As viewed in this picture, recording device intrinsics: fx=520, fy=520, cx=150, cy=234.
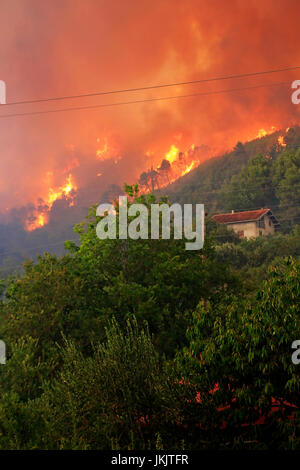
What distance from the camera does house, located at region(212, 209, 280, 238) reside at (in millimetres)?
103000

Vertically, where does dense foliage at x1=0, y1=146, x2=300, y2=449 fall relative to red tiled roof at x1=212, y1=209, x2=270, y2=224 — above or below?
below

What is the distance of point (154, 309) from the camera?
106 ft

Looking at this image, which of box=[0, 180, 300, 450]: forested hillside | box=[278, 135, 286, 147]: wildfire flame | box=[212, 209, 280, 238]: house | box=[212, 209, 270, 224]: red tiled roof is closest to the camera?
box=[0, 180, 300, 450]: forested hillside

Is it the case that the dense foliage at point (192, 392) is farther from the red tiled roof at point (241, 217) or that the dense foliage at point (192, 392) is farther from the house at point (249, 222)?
the red tiled roof at point (241, 217)

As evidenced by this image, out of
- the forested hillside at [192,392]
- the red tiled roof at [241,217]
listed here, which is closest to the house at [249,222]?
the red tiled roof at [241,217]

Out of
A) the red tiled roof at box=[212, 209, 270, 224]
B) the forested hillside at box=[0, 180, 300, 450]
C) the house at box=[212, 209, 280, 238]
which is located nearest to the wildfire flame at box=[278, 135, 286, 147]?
the house at box=[212, 209, 280, 238]

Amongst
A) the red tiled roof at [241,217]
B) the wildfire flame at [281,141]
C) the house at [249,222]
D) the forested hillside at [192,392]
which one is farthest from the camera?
the wildfire flame at [281,141]

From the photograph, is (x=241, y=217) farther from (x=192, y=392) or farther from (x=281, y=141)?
(x=192, y=392)

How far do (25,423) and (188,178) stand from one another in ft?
568

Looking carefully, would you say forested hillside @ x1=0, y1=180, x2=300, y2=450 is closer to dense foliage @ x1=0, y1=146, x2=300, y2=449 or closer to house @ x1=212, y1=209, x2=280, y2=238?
dense foliage @ x1=0, y1=146, x2=300, y2=449

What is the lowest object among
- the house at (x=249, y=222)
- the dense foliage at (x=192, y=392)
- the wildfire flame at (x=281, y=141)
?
the dense foliage at (x=192, y=392)

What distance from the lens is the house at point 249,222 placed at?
10300 centimetres
